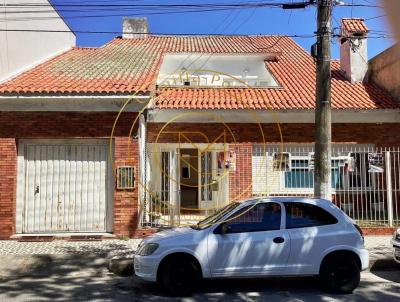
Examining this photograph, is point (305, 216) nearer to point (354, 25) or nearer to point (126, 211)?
point (126, 211)

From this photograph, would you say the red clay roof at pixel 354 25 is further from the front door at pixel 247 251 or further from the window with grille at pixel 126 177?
the front door at pixel 247 251

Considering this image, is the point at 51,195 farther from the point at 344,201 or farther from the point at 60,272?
the point at 344,201

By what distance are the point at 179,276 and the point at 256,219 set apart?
1420mm

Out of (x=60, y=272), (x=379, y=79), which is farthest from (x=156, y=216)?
(x=379, y=79)

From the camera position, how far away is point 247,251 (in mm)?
6594

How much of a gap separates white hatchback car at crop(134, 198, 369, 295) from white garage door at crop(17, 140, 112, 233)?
4466 millimetres

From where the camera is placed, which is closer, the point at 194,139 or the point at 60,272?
the point at 60,272

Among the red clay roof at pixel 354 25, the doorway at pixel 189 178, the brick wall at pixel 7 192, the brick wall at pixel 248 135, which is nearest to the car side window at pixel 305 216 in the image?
the brick wall at pixel 248 135

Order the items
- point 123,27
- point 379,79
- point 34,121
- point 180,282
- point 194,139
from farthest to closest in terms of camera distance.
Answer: point 123,27, point 379,79, point 194,139, point 34,121, point 180,282

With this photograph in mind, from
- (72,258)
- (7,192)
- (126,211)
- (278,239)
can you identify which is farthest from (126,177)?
(278,239)

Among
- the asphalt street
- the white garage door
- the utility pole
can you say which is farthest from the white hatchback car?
the white garage door

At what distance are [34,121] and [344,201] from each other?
8.25m

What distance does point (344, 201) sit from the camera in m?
12.1

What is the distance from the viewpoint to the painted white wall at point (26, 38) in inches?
492
